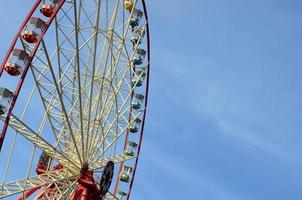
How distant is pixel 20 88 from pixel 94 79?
6693 millimetres

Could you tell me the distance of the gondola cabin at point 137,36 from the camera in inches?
1630

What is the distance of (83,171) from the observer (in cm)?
3659

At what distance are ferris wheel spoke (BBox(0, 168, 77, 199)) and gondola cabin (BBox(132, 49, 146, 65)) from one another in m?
8.82

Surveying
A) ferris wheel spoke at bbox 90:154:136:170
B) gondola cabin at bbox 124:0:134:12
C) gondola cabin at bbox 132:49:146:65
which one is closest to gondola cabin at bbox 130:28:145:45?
gondola cabin at bbox 132:49:146:65

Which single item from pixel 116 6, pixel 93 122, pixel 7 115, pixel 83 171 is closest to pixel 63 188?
pixel 83 171

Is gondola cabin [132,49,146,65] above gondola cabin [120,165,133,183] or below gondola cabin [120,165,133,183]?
above

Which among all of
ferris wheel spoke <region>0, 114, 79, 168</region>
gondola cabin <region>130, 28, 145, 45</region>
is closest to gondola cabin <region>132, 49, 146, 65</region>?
gondola cabin <region>130, 28, 145, 45</region>

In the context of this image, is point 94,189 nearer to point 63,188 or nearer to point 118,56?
point 63,188

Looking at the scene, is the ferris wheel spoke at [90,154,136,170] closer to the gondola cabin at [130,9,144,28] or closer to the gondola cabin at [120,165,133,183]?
the gondola cabin at [120,165,133,183]

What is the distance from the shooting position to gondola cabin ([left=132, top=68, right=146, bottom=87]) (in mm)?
42219

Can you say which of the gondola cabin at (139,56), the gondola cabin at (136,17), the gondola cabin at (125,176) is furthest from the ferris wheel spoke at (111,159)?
the gondola cabin at (136,17)

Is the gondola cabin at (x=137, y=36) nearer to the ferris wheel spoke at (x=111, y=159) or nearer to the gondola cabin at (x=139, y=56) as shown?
the gondola cabin at (x=139, y=56)

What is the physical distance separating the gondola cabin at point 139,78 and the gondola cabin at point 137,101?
0.80 meters

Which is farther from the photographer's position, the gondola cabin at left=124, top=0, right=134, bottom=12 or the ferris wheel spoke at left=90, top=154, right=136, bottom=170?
the gondola cabin at left=124, top=0, right=134, bottom=12
